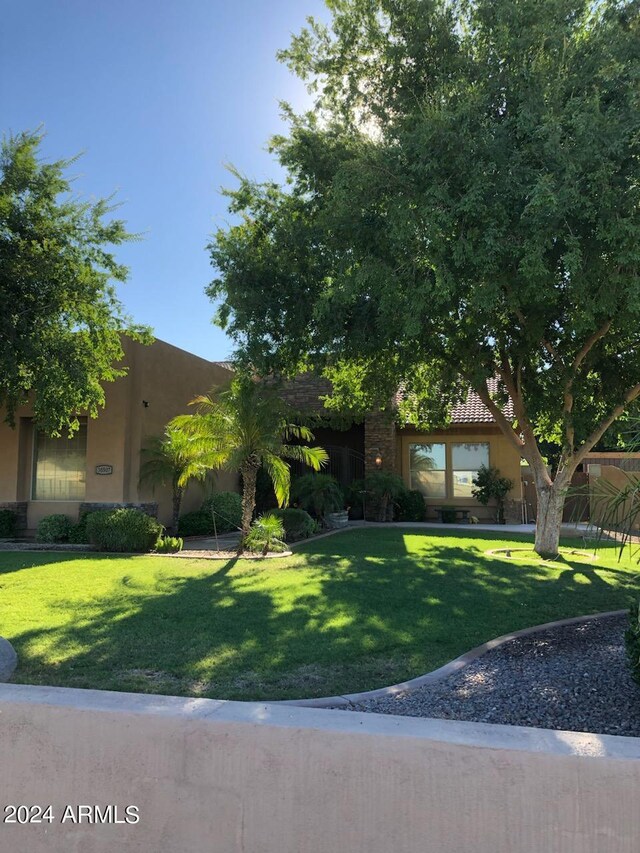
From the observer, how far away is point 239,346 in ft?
38.4

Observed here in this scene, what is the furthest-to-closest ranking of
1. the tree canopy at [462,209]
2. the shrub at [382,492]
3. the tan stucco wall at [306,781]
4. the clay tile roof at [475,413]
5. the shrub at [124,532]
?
the clay tile roof at [475,413] → the shrub at [382,492] → the shrub at [124,532] → the tree canopy at [462,209] → the tan stucco wall at [306,781]

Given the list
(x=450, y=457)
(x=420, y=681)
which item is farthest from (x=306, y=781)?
(x=450, y=457)

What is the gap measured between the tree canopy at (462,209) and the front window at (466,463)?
797cm

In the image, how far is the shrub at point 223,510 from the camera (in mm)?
16594

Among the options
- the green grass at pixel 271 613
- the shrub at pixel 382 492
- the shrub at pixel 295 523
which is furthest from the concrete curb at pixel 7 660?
the shrub at pixel 382 492

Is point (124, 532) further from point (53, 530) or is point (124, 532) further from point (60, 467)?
point (60, 467)

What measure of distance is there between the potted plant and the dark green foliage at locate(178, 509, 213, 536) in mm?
8941

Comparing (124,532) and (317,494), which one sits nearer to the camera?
(124,532)

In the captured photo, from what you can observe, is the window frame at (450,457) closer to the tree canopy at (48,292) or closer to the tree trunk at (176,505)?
the tree trunk at (176,505)

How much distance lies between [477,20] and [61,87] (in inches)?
252

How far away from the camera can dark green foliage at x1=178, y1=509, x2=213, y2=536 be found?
16094 mm

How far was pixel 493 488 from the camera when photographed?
2002 cm

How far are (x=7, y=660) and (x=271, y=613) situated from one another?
9.90 feet

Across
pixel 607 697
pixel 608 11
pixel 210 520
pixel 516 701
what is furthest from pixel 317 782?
pixel 210 520
